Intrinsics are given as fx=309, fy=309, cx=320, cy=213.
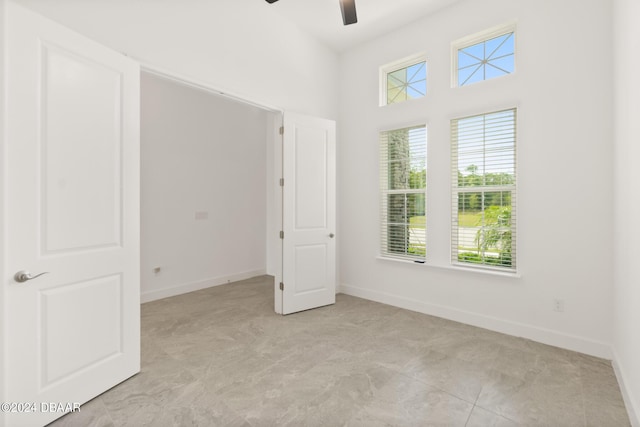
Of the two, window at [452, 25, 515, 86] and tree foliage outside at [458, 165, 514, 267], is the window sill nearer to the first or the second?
tree foliage outside at [458, 165, 514, 267]

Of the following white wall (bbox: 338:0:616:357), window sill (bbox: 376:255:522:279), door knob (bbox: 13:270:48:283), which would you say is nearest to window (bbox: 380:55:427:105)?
white wall (bbox: 338:0:616:357)

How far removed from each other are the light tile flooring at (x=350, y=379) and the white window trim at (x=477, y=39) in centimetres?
273

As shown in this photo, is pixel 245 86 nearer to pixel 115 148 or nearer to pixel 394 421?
pixel 115 148

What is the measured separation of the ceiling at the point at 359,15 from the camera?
344cm

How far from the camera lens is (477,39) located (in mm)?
3395

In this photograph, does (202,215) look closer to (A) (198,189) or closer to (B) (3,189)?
(A) (198,189)

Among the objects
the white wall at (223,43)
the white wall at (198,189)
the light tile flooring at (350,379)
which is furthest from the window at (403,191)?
the white wall at (198,189)

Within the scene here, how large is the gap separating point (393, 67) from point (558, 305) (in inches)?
129

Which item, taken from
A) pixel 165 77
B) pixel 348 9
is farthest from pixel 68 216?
pixel 348 9

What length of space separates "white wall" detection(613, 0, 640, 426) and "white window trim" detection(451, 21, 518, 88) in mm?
830

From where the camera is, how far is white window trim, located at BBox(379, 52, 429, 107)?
3816mm

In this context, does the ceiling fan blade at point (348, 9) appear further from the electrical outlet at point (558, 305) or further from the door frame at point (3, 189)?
the electrical outlet at point (558, 305)

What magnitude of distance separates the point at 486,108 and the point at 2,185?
12.7 ft

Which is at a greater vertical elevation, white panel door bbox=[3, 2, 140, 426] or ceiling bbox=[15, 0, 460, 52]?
ceiling bbox=[15, 0, 460, 52]
